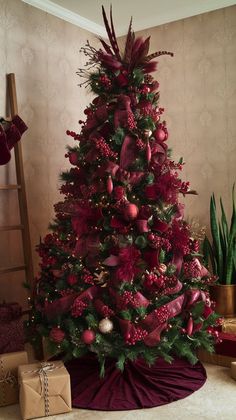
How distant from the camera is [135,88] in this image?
2.54 m

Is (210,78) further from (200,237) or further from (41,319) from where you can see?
(41,319)

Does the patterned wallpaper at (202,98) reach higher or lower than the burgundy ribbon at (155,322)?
higher

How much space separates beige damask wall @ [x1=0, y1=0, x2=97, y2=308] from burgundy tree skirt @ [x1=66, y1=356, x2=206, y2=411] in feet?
3.20

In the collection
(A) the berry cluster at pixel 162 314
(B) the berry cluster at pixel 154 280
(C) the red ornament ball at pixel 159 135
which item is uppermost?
(C) the red ornament ball at pixel 159 135

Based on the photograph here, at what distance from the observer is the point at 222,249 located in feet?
10.9

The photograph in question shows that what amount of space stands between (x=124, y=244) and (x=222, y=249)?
3.89ft

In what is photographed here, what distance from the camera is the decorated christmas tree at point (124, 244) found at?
2.37m

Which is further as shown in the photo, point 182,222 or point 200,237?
point 200,237

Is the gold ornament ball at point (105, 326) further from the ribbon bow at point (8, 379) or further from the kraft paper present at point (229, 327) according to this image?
the kraft paper present at point (229, 327)

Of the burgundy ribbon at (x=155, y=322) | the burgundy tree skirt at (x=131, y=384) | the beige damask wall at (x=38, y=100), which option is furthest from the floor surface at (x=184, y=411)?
the beige damask wall at (x=38, y=100)

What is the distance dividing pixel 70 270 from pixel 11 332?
0.52 metres

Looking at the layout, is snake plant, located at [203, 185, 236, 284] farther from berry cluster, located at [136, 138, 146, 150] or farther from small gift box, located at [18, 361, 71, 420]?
small gift box, located at [18, 361, 71, 420]

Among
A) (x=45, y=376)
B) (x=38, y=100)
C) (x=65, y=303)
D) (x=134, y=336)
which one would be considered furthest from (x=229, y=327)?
(x=38, y=100)

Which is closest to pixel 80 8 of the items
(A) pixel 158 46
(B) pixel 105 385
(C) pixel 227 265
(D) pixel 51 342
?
(A) pixel 158 46
